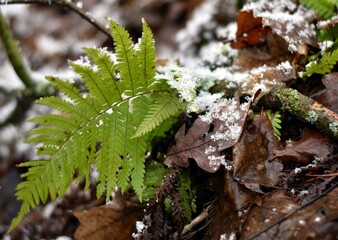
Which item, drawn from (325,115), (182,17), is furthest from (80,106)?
(182,17)

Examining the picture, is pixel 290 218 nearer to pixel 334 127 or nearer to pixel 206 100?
pixel 334 127

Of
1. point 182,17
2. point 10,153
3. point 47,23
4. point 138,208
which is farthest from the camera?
point 47,23

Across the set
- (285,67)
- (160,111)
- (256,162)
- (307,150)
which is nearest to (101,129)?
(160,111)

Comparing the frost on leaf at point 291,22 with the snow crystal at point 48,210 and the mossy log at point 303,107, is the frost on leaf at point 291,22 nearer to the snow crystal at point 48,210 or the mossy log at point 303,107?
the mossy log at point 303,107

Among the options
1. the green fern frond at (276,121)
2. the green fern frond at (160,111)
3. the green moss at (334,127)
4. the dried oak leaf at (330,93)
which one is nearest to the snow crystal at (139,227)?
the green fern frond at (160,111)

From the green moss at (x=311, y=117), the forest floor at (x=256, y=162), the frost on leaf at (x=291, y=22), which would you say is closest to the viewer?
the forest floor at (x=256, y=162)

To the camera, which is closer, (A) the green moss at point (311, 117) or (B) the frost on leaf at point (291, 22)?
(A) the green moss at point (311, 117)

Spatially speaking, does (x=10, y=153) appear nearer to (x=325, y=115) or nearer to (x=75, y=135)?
(x=75, y=135)
